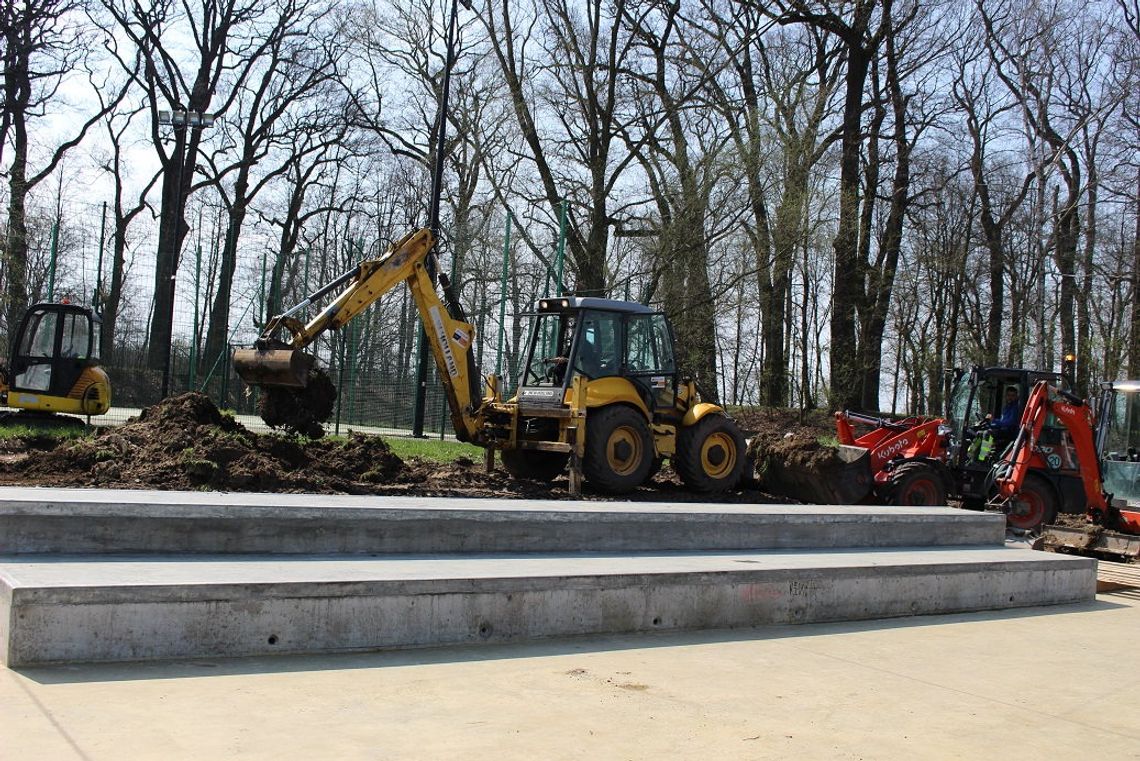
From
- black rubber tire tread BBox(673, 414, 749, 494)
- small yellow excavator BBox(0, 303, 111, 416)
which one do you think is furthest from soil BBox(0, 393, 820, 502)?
small yellow excavator BBox(0, 303, 111, 416)

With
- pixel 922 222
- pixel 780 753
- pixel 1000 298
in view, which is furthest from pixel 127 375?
pixel 1000 298

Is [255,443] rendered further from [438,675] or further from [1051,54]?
[1051,54]

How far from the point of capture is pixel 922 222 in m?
34.5

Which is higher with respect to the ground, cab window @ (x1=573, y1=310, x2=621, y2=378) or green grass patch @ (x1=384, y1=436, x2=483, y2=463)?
cab window @ (x1=573, y1=310, x2=621, y2=378)

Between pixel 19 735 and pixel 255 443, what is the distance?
8.53m

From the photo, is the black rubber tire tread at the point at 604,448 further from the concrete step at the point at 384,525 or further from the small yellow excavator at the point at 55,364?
the small yellow excavator at the point at 55,364

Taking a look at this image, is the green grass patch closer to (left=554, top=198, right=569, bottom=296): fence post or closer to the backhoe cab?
the backhoe cab

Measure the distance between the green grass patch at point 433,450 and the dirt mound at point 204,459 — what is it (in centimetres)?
239

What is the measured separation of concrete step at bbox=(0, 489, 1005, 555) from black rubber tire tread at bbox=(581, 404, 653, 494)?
10.00ft

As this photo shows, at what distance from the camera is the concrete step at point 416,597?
17.3 feet

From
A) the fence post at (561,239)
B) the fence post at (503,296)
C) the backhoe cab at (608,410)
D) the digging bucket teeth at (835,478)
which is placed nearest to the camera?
the backhoe cab at (608,410)

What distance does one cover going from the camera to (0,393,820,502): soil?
10.7 meters

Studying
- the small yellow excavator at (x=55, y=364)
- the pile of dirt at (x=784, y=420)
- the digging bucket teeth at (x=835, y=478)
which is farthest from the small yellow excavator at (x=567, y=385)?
the pile of dirt at (x=784, y=420)

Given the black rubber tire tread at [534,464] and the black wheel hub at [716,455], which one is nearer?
the black wheel hub at [716,455]
